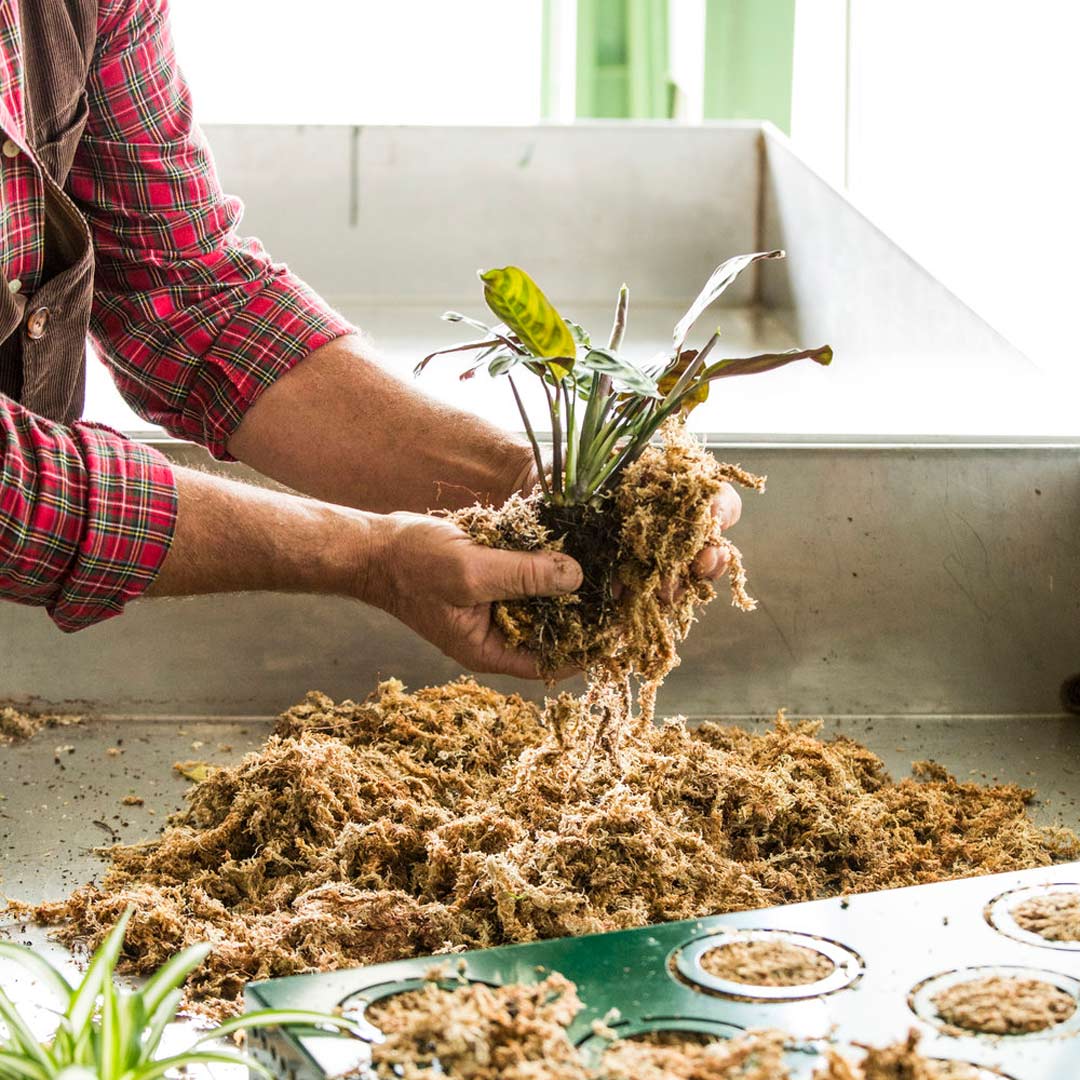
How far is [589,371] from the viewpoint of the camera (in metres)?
1.34

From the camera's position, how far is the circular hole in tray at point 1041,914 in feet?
3.55

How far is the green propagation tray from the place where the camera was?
926 millimetres

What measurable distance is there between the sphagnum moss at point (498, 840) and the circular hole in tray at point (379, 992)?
0.73ft

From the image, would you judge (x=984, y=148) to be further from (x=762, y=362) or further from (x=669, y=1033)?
(x=669, y=1033)

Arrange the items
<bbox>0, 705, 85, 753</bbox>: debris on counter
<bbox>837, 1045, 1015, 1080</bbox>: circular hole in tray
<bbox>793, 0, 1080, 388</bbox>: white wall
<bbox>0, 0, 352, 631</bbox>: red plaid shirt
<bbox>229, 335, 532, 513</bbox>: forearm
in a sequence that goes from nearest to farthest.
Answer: <bbox>837, 1045, 1015, 1080</bbox>: circular hole in tray → <bbox>0, 0, 352, 631</bbox>: red plaid shirt → <bbox>229, 335, 532, 513</bbox>: forearm → <bbox>0, 705, 85, 753</bbox>: debris on counter → <bbox>793, 0, 1080, 388</bbox>: white wall

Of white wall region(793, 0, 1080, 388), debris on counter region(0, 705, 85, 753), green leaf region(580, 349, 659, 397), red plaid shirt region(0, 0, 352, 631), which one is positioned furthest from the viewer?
white wall region(793, 0, 1080, 388)

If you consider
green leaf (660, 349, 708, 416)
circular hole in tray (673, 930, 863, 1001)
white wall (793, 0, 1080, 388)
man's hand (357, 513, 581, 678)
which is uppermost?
white wall (793, 0, 1080, 388)

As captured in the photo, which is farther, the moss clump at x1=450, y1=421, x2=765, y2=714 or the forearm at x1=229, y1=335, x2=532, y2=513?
the forearm at x1=229, y1=335, x2=532, y2=513

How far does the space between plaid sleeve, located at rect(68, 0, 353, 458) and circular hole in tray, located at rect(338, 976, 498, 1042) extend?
0.83m

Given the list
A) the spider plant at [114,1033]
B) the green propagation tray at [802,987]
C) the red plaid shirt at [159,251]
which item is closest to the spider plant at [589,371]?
the red plaid shirt at [159,251]

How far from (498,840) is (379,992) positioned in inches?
15.1

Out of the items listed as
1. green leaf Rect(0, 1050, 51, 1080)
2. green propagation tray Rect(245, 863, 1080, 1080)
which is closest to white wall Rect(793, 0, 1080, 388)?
green propagation tray Rect(245, 863, 1080, 1080)

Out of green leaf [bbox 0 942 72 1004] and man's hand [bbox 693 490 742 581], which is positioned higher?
man's hand [bbox 693 490 742 581]

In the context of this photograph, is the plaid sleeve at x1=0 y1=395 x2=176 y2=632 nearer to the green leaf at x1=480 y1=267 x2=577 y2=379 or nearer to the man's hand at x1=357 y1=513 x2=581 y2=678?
the man's hand at x1=357 y1=513 x2=581 y2=678
